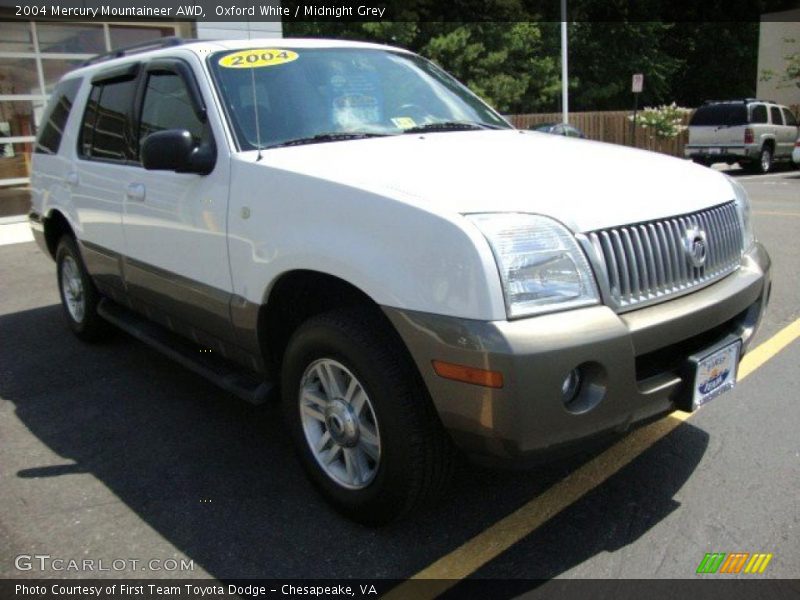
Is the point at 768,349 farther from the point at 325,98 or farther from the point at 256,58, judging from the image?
the point at 256,58

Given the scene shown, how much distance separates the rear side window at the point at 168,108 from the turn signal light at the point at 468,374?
176 cm

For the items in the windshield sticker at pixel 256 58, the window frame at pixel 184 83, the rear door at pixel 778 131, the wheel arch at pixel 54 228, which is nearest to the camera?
the window frame at pixel 184 83

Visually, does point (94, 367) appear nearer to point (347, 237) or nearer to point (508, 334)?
point (347, 237)

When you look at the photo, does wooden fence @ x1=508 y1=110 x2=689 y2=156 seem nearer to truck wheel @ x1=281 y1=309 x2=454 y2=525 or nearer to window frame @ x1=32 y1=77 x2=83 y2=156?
window frame @ x1=32 y1=77 x2=83 y2=156

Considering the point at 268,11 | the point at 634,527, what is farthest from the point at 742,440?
the point at 268,11

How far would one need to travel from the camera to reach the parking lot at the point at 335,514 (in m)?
2.70

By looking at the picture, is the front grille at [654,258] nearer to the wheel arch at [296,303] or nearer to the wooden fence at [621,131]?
the wheel arch at [296,303]

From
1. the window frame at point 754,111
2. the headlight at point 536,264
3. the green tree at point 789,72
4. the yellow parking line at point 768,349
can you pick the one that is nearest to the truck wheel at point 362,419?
the headlight at point 536,264

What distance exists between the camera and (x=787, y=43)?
29188mm

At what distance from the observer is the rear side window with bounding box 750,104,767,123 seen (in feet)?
61.5

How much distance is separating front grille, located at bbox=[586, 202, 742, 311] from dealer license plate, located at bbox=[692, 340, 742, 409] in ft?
0.89

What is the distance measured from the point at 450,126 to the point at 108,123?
7.18 ft

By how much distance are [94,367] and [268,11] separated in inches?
388

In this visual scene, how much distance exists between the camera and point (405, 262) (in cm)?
242
